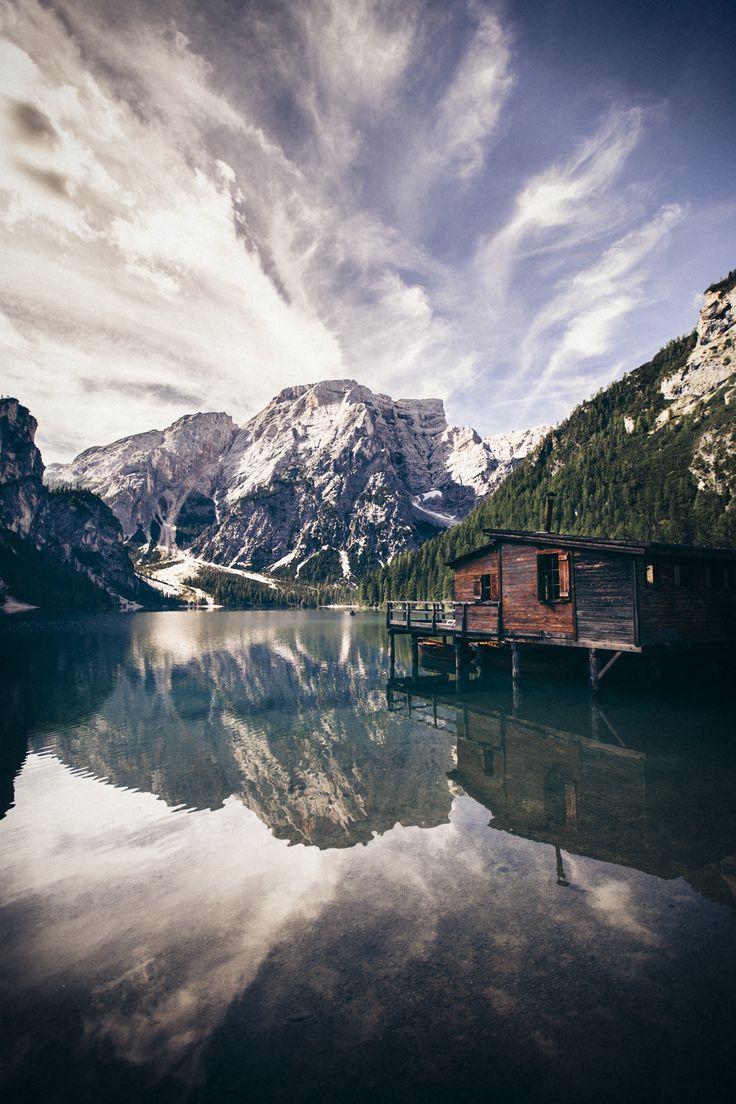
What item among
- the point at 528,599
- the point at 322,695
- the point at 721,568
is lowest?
the point at 322,695

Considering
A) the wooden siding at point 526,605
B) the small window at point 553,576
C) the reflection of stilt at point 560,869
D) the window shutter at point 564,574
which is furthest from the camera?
the wooden siding at point 526,605

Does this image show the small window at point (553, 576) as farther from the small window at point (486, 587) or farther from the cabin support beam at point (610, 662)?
the small window at point (486, 587)

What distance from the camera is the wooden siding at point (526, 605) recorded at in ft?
95.1

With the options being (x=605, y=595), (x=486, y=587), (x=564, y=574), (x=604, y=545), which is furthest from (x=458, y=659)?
(x=604, y=545)

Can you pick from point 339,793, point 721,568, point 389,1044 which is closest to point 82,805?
point 339,793

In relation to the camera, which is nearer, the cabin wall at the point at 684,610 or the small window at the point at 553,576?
the cabin wall at the point at 684,610

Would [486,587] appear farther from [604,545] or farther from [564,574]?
[604,545]

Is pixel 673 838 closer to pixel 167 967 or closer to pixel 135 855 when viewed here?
pixel 167 967

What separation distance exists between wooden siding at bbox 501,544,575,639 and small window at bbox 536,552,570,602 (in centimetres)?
37

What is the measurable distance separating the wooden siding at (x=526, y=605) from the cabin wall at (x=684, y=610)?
3895 millimetres

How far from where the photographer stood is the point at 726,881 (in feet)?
31.8

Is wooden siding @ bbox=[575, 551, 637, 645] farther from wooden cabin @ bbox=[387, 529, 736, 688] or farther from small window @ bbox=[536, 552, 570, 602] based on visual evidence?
small window @ bbox=[536, 552, 570, 602]

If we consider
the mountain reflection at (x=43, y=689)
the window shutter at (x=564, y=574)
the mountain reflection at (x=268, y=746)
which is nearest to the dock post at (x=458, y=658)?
the mountain reflection at (x=268, y=746)

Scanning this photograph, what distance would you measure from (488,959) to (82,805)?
44.2ft
